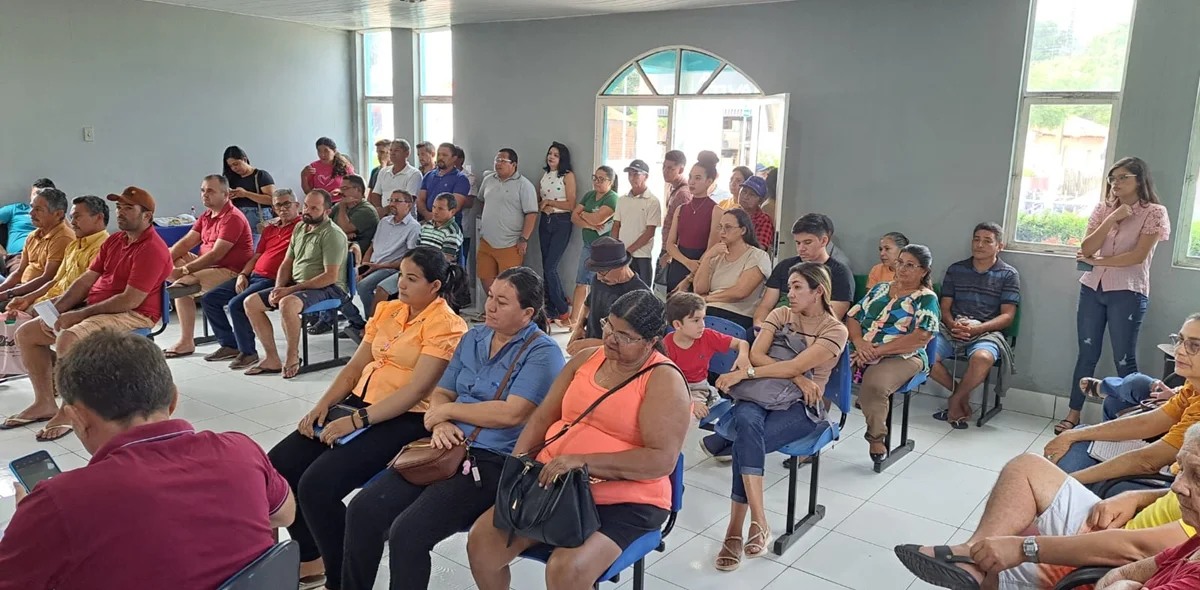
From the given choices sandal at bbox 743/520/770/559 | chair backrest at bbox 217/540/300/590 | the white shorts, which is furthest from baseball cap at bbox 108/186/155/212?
the white shorts

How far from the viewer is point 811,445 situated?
10.8 feet

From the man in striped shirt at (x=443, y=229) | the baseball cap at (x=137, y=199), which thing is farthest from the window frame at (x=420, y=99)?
the baseball cap at (x=137, y=199)

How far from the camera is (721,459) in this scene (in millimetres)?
4254

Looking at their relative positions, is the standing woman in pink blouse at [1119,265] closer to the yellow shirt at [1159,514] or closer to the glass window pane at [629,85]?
the yellow shirt at [1159,514]

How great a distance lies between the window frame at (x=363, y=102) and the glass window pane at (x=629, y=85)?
3098 mm

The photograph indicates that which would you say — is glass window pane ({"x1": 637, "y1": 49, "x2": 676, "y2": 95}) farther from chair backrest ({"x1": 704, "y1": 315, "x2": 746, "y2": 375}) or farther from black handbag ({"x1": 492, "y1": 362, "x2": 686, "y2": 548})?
black handbag ({"x1": 492, "y1": 362, "x2": 686, "y2": 548})

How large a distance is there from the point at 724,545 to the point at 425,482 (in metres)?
1.24

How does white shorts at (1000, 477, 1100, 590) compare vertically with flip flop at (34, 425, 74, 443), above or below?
above

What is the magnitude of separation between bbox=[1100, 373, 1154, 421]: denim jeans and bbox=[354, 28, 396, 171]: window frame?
733 centimetres

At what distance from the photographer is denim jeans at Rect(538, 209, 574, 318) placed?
736cm

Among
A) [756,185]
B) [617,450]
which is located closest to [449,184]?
[756,185]

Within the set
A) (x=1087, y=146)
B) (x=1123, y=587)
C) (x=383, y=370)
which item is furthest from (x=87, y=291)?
(x=1087, y=146)

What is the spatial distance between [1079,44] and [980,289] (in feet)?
4.99

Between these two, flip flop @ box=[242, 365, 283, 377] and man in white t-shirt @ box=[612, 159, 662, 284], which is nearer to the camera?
flip flop @ box=[242, 365, 283, 377]
